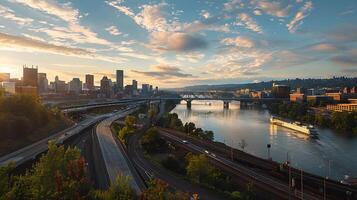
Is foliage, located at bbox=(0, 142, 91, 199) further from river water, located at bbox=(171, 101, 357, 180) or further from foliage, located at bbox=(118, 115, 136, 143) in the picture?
foliage, located at bbox=(118, 115, 136, 143)

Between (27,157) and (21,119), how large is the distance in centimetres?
1146

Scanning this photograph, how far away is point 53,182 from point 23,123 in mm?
31423

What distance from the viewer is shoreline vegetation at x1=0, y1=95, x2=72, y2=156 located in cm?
4088

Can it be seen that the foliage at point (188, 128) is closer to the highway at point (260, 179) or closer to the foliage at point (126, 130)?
the foliage at point (126, 130)

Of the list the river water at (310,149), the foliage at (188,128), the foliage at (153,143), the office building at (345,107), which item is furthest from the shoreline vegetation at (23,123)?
the office building at (345,107)

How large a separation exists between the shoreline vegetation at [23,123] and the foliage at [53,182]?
2197 centimetres

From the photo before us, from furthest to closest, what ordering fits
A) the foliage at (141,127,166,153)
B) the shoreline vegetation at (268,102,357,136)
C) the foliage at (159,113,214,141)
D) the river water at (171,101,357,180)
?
the shoreline vegetation at (268,102,357,136) < the foliage at (159,113,214,141) < the foliage at (141,127,166,153) < the river water at (171,101,357,180)

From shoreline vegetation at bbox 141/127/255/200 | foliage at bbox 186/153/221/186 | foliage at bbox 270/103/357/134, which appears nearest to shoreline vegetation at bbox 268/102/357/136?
foliage at bbox 270/103/357/134

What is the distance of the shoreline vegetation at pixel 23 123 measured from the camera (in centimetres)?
4088

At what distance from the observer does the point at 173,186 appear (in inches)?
1019

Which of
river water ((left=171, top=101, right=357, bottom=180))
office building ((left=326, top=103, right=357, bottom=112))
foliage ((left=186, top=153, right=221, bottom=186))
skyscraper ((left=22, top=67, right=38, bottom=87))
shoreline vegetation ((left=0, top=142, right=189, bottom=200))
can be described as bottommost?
river water ((left=171, top=101, right=357, bottom=180))

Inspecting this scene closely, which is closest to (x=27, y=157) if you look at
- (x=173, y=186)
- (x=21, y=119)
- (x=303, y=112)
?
(x=21, y=119)

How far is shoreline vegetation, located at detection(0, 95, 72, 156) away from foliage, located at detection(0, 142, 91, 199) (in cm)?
2197

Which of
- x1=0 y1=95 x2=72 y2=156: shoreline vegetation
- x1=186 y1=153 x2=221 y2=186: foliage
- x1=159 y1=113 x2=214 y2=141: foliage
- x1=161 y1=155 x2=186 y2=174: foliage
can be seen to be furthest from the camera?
x1=159 y1=113 x2=214 y2=141: foliage
